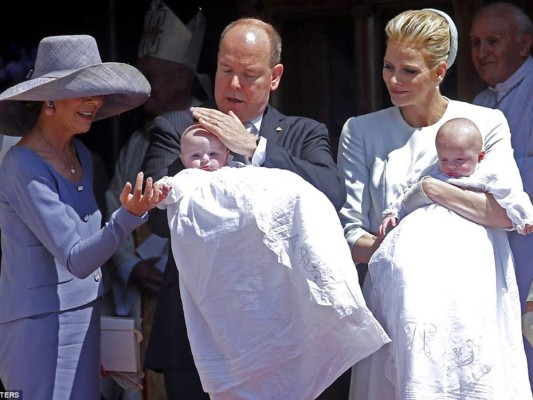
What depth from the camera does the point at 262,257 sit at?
3.99m

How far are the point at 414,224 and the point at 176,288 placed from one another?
854 mm

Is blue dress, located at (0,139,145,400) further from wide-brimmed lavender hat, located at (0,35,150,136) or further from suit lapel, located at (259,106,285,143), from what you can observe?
suit lapel, located at (259,106,285,143)

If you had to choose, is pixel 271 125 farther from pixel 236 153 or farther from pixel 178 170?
pixel 178 170

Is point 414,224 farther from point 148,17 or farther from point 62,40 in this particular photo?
point 148,17

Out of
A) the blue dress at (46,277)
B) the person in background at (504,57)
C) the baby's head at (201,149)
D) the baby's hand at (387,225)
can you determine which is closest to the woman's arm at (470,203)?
the baby's hand at (387,225)

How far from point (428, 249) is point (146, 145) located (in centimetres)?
227

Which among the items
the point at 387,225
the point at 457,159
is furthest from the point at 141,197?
the point at 457,159

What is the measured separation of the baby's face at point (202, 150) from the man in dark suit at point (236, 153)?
4.2 inches

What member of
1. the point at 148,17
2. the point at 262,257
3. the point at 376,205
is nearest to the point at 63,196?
the point at 262,257

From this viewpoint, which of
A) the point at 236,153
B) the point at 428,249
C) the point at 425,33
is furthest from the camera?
the point at 425,33

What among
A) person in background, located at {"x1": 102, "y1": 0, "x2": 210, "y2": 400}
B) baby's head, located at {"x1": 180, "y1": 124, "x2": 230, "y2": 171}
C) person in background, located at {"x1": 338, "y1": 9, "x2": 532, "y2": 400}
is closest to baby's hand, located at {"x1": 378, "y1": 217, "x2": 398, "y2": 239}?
person in background, located at {"x1": 338, "y1": 9, "x2": 532, "y2": 400}

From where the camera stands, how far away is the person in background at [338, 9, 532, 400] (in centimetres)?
396

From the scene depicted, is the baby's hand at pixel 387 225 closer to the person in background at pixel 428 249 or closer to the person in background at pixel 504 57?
the person in background at pixel 428 249

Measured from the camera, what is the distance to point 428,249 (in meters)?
4.04
